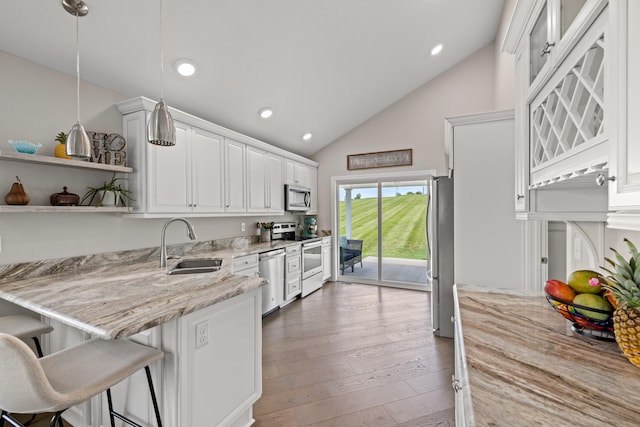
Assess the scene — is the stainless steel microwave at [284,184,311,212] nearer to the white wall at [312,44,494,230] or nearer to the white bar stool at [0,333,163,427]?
the white wall at [312,44,494,230]

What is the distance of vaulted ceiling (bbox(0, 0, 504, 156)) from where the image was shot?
2084 millimetres

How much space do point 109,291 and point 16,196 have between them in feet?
3.46

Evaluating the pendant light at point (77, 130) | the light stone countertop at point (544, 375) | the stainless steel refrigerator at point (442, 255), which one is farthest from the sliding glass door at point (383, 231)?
the pendant light at point (77, 130)

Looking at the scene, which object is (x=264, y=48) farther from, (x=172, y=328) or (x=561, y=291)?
(x=561, y=291)

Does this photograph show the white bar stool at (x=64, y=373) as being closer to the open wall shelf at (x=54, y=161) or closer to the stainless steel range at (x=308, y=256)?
the open wall shelf at (x=54, y=161)

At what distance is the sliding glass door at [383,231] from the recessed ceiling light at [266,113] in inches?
83.4

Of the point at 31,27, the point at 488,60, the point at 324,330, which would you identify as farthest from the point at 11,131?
the point at 488,60

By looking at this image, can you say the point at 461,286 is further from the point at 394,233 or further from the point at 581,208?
the point at 394,233

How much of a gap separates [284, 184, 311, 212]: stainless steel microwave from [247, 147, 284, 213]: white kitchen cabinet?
82 mm

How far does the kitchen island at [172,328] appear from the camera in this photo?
1.33 meters

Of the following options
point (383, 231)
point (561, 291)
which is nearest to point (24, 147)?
point (561, 291)

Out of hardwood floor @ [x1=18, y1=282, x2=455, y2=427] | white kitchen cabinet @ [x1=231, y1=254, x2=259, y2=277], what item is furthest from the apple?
white kitchen cabinet @ [x1=231, y1=254, x2=259, y2=277]

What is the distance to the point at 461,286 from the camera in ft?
5.44

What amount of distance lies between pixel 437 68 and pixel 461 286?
4.01m
